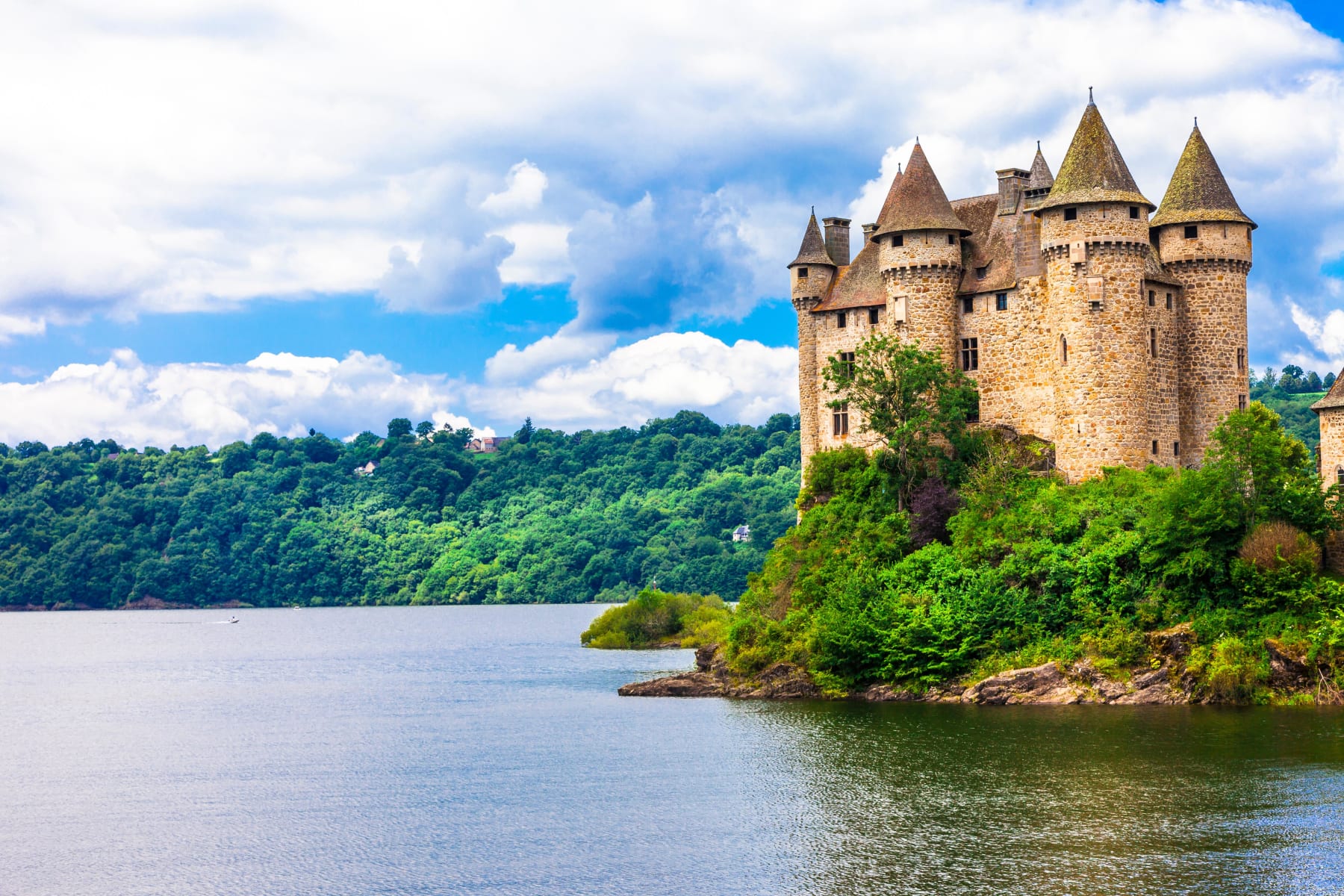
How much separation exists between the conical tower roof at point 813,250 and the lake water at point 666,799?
71.8 ft

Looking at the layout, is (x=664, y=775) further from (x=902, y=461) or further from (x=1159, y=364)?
(x=1159, y=364)

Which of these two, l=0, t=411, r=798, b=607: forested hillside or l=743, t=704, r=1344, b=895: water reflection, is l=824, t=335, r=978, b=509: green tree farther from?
l=0, t=411, r=798, b=607: forested hillside

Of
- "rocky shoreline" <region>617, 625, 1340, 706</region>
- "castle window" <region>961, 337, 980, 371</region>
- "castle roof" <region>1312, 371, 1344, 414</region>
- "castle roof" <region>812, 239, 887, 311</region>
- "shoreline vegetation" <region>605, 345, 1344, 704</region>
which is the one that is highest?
"castle roof" <region>812, 239, 887, 311</region>

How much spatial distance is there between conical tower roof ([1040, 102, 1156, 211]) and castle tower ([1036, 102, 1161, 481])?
0.14 feet

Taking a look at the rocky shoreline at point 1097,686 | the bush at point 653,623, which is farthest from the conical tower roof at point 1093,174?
the bush at point 653,623

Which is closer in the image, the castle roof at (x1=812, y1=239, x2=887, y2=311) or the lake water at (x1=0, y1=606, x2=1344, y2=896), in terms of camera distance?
the lake water at (x1=0, y1=606, x2=1344, y2=896)

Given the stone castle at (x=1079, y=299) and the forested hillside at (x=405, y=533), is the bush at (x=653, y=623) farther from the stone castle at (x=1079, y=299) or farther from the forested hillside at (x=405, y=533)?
the forested hillside at (x=405, y=533)

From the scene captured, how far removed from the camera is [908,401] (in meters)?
62.0

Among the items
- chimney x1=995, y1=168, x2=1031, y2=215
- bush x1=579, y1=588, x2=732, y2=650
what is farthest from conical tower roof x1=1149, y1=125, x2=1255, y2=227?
bush x1=579, y1=588, x2=732, y2=650

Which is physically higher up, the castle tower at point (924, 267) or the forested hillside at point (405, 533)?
the castle tower at point (924, 267)

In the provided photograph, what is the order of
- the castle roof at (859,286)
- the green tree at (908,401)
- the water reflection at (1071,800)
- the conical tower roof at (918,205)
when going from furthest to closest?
1. the castle roof at (859,286)
2. the conical tower roof at (918,205)
3. the green tree at (908,401)
4. the water reflection at (1071,800)

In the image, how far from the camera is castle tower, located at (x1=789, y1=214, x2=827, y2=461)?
69.4m

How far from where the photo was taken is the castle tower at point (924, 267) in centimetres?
6425

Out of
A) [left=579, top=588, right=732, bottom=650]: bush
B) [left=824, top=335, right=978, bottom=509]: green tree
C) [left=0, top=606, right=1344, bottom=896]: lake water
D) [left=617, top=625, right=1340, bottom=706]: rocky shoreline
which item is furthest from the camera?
[left=579, top=588, right=732, bottom=650]: bush
